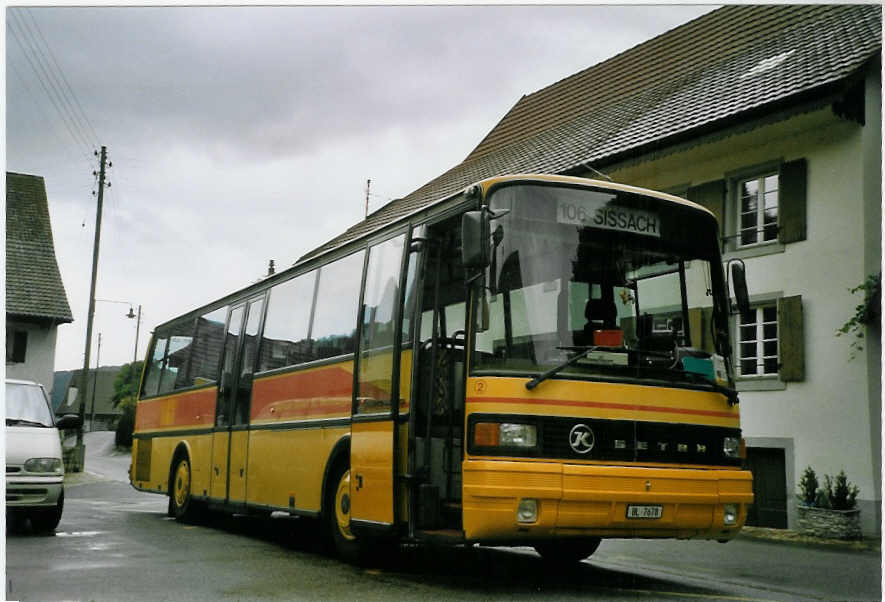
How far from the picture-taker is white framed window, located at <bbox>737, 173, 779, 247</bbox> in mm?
15492

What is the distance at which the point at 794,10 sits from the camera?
1216cm

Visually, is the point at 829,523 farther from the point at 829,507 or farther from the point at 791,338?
the point at 791,338

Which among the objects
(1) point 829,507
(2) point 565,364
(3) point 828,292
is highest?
(3) point 828,292

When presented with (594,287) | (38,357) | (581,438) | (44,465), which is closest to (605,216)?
(594,287)

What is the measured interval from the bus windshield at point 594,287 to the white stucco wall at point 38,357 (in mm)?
5817

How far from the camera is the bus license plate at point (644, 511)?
723 centimetres

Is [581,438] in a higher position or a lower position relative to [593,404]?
lower

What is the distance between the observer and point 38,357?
1167cm

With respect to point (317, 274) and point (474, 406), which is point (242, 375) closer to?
point (317, 274)

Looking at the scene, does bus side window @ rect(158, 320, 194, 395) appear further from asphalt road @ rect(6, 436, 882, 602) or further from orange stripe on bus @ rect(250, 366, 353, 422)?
orange stripe on bus @ rect(250, 366, 353, 422)

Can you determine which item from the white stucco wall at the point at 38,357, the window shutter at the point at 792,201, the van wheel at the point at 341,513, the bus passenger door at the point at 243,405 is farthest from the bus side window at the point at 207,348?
the window shutter at the point at 792,201

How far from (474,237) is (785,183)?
32.5 ft

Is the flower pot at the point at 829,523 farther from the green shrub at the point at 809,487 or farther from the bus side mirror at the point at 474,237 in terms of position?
the bus side mirror at the point at 474,237

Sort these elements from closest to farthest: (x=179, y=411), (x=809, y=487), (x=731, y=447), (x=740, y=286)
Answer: (x=731, y=447) < (x=740, y=286) < (x=809, y=487) < (x=179, y=411)
